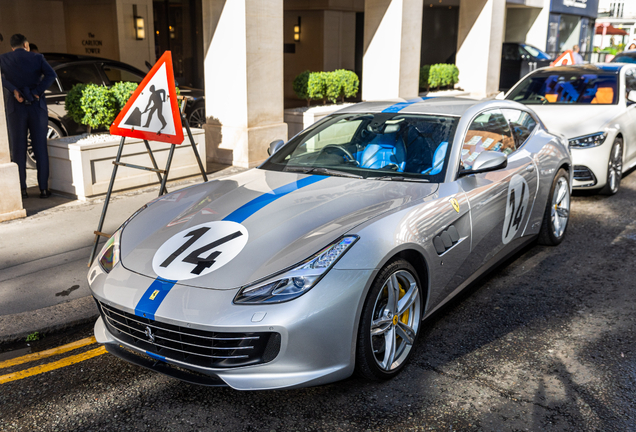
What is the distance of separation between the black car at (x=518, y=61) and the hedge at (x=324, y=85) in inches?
527

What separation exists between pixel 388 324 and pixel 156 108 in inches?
115

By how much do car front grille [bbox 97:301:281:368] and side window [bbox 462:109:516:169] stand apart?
2122 mm

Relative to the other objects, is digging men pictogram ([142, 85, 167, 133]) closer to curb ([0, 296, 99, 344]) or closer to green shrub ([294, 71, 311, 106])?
curb ([0, 296, 99, 344])

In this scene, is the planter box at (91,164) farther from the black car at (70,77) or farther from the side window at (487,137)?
the side window at (487,137)

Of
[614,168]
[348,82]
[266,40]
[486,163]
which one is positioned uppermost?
[266,40]

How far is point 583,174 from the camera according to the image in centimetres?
774

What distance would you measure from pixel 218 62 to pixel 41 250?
5.15m

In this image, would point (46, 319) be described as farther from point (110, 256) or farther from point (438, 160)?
point (438, 160)

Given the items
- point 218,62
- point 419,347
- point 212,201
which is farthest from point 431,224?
point 218,62

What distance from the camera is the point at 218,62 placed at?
32.6 feet

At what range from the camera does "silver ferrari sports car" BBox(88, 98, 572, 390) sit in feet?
9.70

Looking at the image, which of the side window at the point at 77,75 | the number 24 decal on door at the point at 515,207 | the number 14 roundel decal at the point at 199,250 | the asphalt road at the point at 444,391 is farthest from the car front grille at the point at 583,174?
the side window at the point at 77,75

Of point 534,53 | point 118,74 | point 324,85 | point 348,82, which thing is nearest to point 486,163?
point 118,74

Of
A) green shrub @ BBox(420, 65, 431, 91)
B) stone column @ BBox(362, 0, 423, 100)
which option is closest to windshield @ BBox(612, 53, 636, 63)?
green shrub @ BBox(420, 65, 431, 91)
